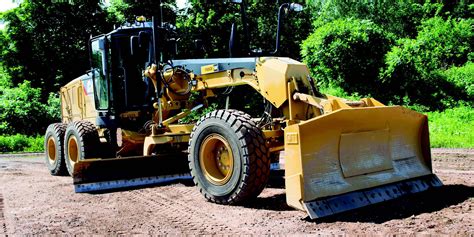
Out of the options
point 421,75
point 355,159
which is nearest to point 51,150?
point 355,159

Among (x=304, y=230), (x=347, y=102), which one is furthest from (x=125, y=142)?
(x=304, y=230)

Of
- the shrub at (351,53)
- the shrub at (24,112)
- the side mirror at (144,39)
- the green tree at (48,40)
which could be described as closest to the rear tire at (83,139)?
the side mirror at (144,39)

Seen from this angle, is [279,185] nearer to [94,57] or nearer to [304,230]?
[304,230]

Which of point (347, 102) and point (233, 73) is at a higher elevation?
point (233, 73)

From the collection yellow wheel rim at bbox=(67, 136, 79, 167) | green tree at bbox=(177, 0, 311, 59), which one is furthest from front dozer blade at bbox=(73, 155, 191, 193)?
Answer: green tree at bbox=(177, 0, 311, 59)

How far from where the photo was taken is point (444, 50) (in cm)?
2238

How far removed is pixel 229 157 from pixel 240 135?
0.53 metres

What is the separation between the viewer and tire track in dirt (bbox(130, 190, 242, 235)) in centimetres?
490

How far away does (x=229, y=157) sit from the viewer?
608cm

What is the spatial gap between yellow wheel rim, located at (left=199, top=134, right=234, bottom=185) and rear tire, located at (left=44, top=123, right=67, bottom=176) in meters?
4.64

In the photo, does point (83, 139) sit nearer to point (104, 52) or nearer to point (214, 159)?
point (104, 52)

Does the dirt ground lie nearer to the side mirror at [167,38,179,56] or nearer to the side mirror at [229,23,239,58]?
the side mirror at [229,23,239,58]

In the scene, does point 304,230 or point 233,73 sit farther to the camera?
point 233,73

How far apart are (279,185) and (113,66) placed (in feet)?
12.5
